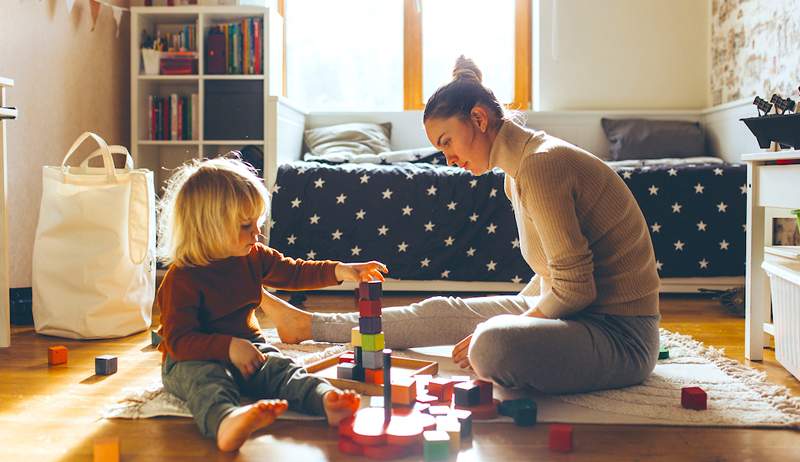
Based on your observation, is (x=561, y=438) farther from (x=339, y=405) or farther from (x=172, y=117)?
(x=172, y=117)

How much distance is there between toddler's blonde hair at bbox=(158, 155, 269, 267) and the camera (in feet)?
4.79

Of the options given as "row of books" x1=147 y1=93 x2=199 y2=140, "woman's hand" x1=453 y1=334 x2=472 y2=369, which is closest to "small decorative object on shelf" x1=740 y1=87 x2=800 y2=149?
"woman's hand" x1=453 y1=334 x2=472 y2=369

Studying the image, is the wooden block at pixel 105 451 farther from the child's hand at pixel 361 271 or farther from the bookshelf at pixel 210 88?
the bookshelf at pixel 210 88

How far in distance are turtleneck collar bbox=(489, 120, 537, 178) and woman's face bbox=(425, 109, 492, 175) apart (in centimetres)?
2

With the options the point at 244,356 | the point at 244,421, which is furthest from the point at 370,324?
the point at 244,421

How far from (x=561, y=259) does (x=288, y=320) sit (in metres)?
0.83

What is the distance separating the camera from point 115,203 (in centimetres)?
221

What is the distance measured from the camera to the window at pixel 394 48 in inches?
160

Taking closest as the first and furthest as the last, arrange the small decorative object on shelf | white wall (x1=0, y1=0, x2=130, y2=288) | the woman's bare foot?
the small decorative object on shelf
the woman's bare foot
white wall (x1=0, y1=0, x2=130, y2=288)

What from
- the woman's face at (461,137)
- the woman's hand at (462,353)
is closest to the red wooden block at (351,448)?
the woman's hand at (462,353)

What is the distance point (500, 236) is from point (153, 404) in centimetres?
175

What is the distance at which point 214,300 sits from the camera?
1.48 meters

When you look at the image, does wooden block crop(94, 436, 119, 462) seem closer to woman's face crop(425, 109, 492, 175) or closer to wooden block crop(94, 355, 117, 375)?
wooden block crop(94, 355, 117, 375)

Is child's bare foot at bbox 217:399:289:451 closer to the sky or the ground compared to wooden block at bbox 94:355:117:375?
closer to the sky
